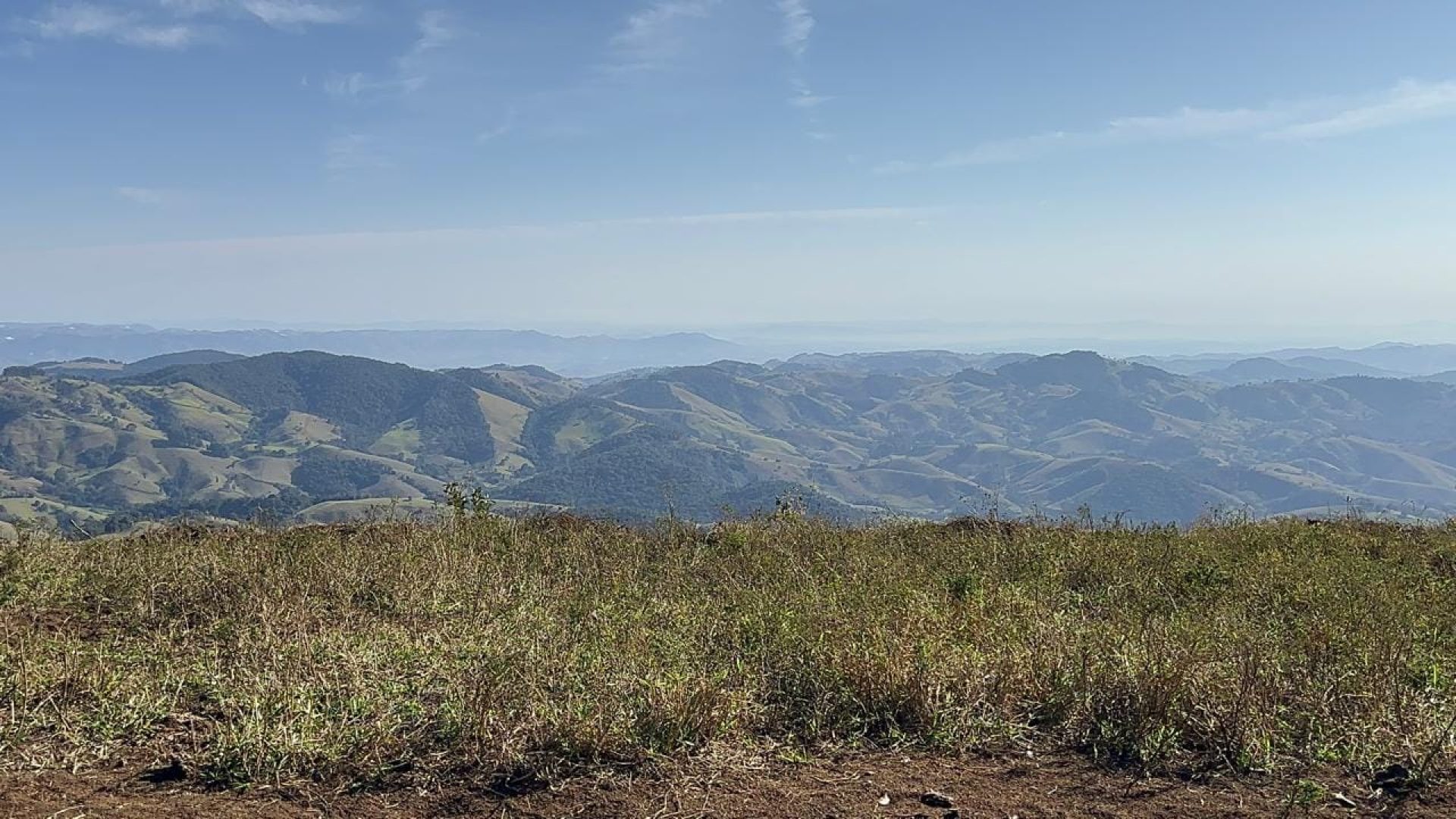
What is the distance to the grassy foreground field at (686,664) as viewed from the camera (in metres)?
4.68

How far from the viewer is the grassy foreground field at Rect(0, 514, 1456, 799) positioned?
4684 mm

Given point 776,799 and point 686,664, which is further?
point 686,664

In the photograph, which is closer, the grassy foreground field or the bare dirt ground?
the bare dirt ground

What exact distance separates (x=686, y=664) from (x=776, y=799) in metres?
1.67

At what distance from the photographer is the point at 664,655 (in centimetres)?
620

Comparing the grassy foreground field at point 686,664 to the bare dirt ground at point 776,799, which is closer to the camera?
the bare dirt ground at point 776,799

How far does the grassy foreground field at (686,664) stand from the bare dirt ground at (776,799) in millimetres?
142

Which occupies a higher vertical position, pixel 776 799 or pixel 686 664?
pixel 686 664

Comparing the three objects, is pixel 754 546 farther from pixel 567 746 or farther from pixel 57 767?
pixel 57 767

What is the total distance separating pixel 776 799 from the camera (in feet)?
14.2

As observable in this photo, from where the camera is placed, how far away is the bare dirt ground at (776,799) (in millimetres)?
4125

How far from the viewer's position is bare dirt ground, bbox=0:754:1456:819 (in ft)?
13.5

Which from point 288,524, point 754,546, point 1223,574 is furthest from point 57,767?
point 1223,574

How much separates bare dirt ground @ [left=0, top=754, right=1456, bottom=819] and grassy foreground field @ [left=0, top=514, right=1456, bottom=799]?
5.6 inches
